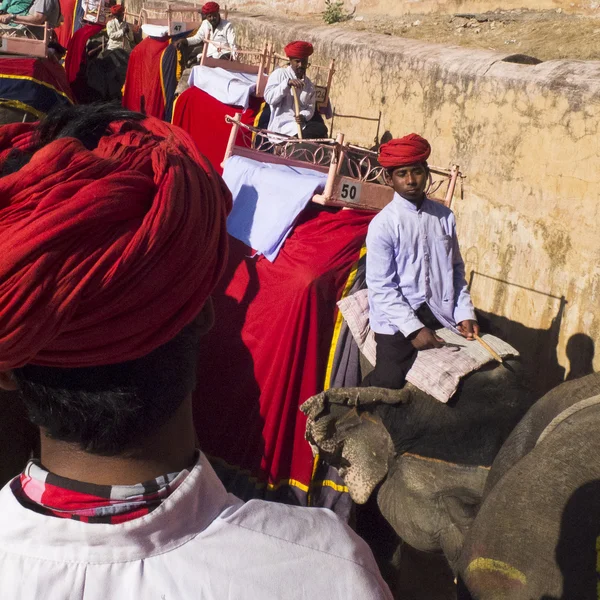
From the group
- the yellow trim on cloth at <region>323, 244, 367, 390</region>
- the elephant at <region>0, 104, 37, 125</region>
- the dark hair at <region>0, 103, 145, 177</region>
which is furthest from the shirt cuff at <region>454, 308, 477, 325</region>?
the elephant at <region>0, 104, 37, 125</region>

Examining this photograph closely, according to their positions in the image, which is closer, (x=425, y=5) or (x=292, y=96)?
(x=292, y=96)

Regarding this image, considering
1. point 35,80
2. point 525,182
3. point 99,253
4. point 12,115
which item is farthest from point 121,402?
point 35,80

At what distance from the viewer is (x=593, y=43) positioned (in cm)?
588

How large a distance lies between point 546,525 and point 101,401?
145cm

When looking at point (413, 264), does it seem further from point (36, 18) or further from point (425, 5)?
point (425, 5)

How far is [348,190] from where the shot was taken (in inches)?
159

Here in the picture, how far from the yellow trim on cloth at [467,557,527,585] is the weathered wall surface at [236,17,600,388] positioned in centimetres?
205

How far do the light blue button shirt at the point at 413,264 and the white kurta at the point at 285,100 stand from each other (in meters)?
3.21

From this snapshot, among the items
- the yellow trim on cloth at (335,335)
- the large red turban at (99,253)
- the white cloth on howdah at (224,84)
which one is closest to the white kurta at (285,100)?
the white cloth on howdah at (224,84)

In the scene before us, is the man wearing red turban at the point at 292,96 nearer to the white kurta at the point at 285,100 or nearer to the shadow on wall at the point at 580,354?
the white kurta at the point at 285,100

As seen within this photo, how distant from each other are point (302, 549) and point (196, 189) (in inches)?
18.3

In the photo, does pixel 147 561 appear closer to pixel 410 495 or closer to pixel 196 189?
pixel 196 189

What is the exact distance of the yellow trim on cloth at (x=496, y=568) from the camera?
82.7 inches

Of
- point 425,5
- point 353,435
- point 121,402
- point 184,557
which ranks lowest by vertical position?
point 353,435
